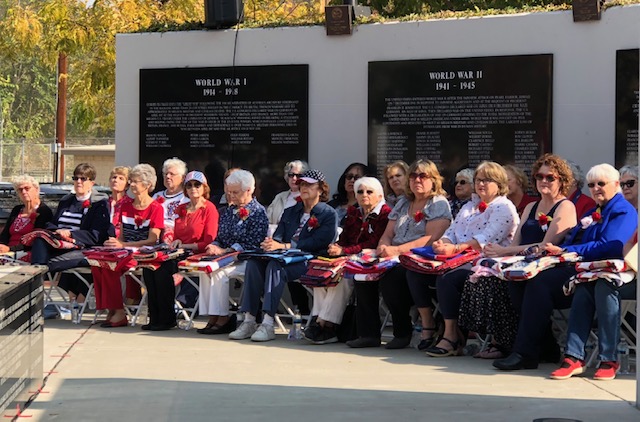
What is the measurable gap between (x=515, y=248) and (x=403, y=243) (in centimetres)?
118

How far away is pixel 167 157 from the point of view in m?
12.4

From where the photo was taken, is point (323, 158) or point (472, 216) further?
point (323, 158)

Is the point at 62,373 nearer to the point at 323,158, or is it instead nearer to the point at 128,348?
the point at 128,348

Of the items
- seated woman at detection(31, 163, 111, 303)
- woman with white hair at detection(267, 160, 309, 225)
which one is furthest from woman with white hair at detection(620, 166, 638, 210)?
seated woman at detection(31, 163, 111, 303)

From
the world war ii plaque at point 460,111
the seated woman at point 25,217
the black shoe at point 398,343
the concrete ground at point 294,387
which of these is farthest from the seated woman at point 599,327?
the seated woman at point 25,217

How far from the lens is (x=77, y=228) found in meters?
11.3

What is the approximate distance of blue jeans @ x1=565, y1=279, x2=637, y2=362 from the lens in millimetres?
7809

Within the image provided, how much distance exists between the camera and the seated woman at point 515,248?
8508 millimetres

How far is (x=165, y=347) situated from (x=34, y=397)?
7.72 ft

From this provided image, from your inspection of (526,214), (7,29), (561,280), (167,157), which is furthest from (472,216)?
(7,29)

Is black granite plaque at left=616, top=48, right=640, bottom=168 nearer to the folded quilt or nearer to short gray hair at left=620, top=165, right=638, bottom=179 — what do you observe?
short gray hair at left=620, top=165, right=638, bottom=179

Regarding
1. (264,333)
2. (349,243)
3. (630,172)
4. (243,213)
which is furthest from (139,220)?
(630,172)

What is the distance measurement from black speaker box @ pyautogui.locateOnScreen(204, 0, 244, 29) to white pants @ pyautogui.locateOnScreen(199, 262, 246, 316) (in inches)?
122

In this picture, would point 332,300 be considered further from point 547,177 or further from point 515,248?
point 547,177
